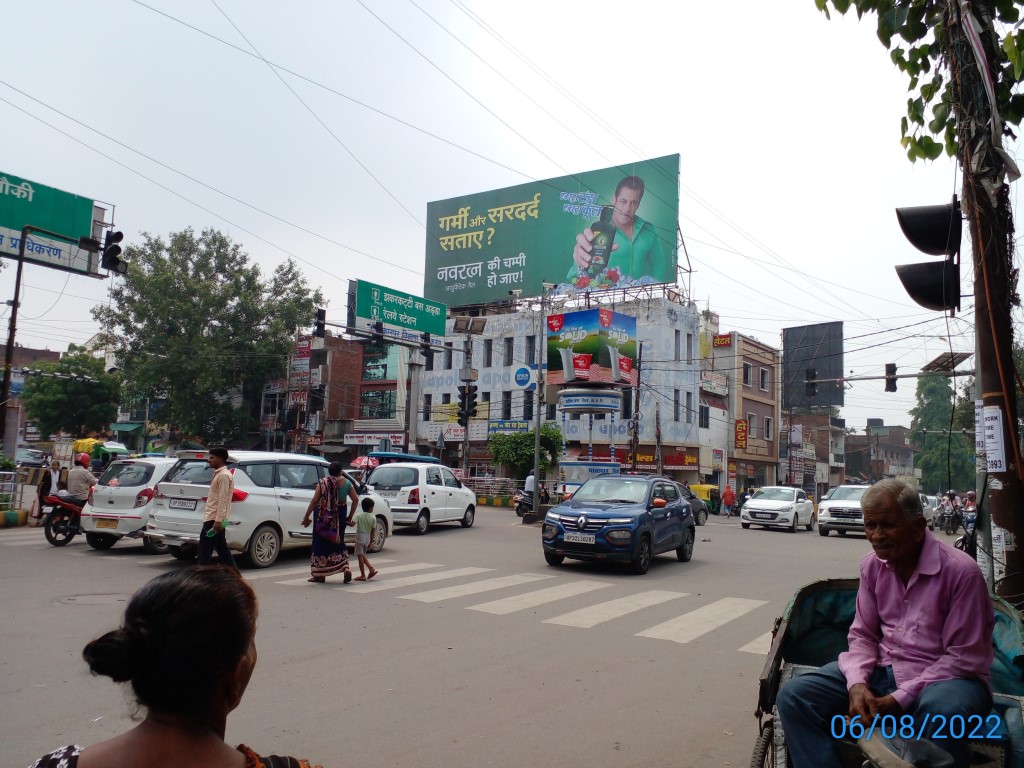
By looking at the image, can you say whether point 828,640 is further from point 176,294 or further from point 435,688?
point 176,294

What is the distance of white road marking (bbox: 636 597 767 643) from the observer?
8.28 m

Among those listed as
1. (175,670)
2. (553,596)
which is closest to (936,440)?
(553,596)

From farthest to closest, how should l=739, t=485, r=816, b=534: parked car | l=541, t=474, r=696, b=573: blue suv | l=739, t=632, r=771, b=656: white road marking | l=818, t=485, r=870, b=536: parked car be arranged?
1. l=739, t=485, r=816, b=534: parked car
2. l=818, t=485, r=870, b=536: parked car
3. l=541, t=474, r=696, b=573: blue suv
4. l=739, t=632, r=771, b=656: white road marking

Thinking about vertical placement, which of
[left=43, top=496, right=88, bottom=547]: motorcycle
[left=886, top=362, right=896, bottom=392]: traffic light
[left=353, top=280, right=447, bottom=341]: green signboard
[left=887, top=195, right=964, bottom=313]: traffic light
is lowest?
[left=43, top=496, right=88, bottom=547]: motorcycle

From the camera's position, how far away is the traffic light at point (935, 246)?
496 centimetres

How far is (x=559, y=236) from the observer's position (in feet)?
145

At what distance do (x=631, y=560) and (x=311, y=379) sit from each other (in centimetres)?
4558

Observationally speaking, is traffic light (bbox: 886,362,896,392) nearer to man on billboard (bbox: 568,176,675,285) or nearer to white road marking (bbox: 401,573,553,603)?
man on billboard (bbox: 568,176,675,285)

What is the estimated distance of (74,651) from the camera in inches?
267

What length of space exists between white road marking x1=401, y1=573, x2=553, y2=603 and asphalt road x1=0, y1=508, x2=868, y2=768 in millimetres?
45

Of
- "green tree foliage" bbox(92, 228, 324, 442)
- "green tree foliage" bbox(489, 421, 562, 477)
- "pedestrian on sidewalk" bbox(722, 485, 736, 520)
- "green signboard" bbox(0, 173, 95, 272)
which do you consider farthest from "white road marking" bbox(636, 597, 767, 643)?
"green tree foliage" bbox(92, 228, 324, 442)

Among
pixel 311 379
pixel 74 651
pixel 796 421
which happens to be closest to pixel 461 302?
pixel 311 379

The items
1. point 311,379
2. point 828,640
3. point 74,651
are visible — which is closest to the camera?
point 828,640

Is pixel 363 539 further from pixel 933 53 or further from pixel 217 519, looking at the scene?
pixel 933 53
